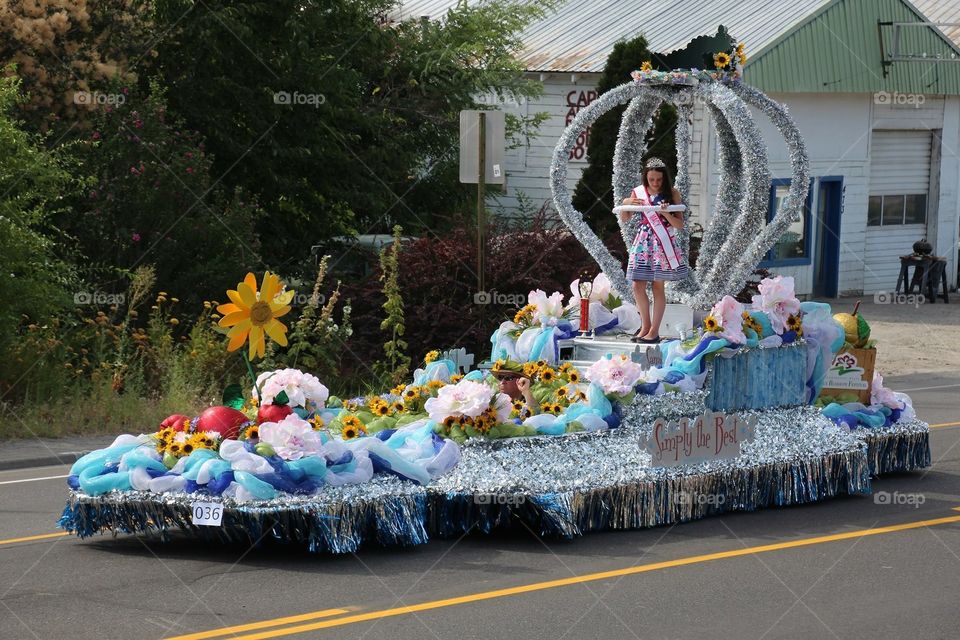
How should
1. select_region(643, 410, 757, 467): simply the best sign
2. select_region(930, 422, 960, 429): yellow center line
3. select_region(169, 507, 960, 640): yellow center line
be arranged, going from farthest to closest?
select_region(930, 422, 960, 429): yellow center line
select_region(643, 410, 757, 467): simply the best sign
select_region(169, 507, 960, 640): yellow center line

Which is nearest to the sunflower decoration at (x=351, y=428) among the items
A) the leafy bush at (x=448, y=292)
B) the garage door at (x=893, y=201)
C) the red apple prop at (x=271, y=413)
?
the red apple prop at (x=271, y=413)

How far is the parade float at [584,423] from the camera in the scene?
868cm

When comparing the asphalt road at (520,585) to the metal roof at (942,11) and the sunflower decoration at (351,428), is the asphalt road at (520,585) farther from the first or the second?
the metal roof at (942,11)

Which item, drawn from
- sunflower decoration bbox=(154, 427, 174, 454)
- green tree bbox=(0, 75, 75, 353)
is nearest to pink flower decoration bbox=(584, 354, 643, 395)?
sunflower decoration bbox=(154, 427, 174, 454)

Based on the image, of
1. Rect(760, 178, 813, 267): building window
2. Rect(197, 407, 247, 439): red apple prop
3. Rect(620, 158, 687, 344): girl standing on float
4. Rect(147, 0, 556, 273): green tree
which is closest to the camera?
Rect(197, 407, 247, 439): red apple prop

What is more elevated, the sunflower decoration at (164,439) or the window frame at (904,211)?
the window frame at (904,211)

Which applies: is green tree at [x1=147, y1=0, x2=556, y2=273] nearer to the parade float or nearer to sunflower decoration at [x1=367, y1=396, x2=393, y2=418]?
the parade float

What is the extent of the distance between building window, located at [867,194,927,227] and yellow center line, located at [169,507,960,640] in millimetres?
18128

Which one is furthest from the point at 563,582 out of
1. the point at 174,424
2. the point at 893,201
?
the point at 893,201

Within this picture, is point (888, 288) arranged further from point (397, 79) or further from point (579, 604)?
point (579, 604)

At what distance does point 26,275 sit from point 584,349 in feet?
21.2

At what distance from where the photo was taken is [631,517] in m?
9.73

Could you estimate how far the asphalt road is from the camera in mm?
7535

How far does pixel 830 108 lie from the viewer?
1045 inches
